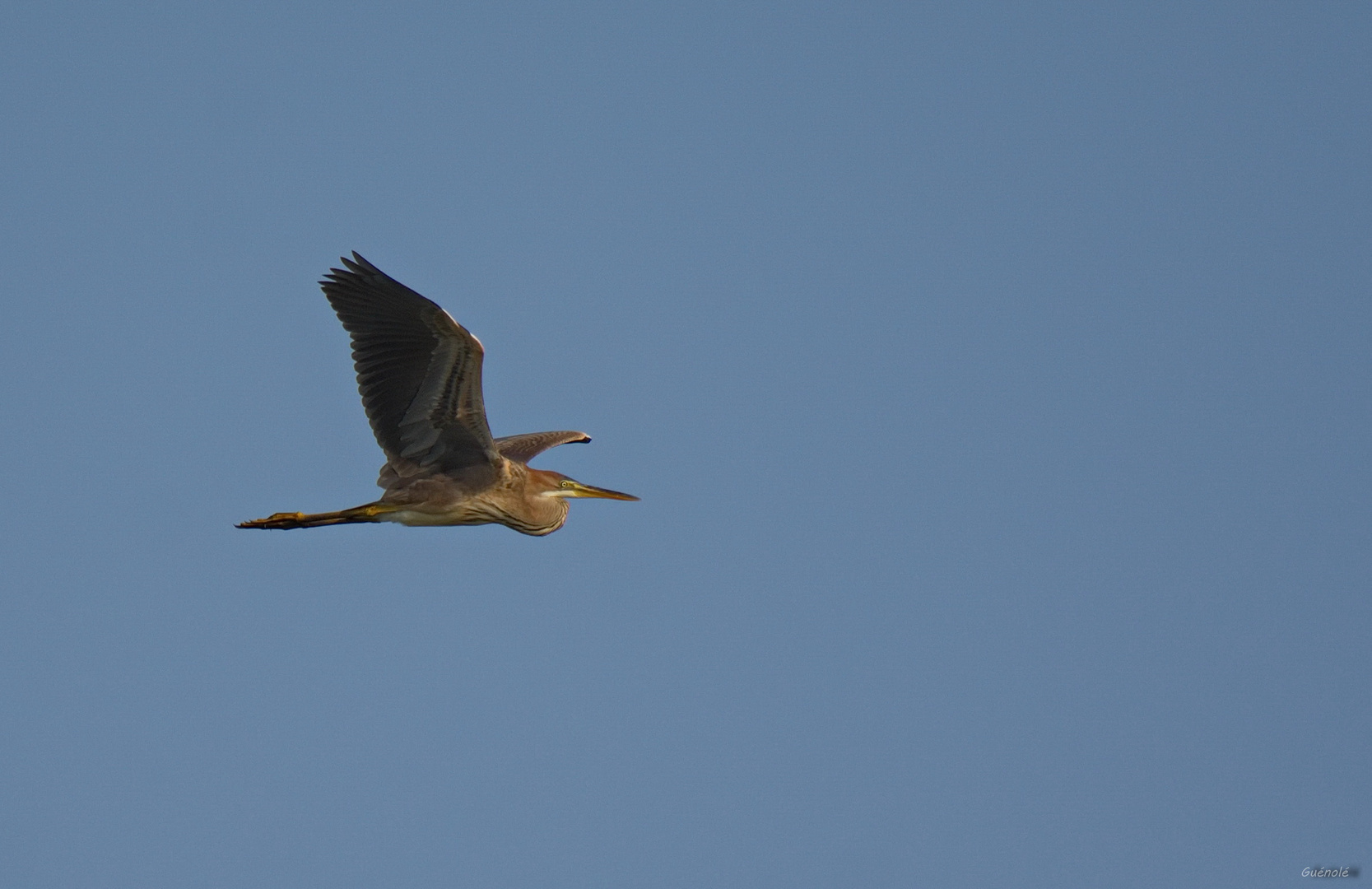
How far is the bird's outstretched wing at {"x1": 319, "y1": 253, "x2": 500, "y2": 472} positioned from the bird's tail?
40 centimetres

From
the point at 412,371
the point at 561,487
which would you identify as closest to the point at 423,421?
the point at 412,371

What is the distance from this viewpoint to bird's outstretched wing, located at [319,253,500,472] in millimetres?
10906

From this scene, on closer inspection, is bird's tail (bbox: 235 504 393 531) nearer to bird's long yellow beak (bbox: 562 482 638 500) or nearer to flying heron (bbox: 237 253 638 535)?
flying heron (bbox: 237 253 638 535)

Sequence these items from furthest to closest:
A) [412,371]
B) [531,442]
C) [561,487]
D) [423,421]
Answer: [531,442], [561,487], [423,421], [412,371]

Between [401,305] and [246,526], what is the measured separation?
2.37 m

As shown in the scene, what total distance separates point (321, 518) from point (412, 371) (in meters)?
1.50

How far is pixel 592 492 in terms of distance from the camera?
13117 mm

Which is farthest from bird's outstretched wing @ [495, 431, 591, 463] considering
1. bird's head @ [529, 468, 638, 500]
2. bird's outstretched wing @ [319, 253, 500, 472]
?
bird's outstretched wing @ [319, 253, 500, 472]

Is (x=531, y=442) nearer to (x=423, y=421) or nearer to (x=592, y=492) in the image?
(x=592, y=492)

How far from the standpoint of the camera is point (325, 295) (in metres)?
11.5

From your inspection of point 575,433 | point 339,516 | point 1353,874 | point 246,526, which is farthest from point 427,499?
point 1353,874

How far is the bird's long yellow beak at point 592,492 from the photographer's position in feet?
42.7

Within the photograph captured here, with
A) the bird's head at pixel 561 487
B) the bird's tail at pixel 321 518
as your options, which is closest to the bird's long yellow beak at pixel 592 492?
the bird's head at pixel 561 487

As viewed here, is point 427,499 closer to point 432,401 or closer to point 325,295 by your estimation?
point 432,401
